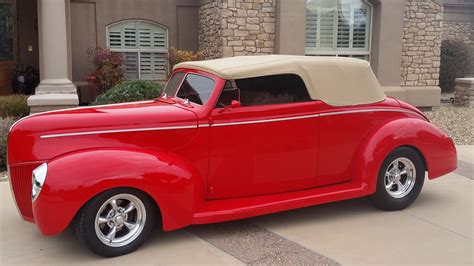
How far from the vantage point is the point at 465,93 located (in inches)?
575

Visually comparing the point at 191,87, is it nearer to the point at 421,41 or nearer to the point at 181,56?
the point at 181,56

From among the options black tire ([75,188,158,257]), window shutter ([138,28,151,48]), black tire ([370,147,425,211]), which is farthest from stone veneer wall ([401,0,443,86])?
black tire ([75,188,158,257])

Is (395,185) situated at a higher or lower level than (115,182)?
lower

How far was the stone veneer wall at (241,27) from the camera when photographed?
38.5 feet

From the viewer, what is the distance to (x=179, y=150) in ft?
15.0

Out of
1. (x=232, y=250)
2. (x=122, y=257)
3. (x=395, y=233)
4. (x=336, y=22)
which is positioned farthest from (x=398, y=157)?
(x=336, y=22)

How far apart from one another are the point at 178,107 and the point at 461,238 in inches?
118

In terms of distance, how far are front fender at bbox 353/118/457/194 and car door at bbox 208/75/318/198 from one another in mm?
572

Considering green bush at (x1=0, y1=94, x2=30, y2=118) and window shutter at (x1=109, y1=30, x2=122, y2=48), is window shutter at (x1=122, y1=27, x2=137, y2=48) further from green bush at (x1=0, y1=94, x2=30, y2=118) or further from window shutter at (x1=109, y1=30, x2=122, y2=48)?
green bush at (x1=0, y1=94, x2=30, y2=118)

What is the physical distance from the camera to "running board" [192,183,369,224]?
179 inches

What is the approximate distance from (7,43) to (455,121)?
38.5ft

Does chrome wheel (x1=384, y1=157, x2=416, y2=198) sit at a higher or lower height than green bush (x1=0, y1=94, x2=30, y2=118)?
lower

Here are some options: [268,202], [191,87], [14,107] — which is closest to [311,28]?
[14,107]

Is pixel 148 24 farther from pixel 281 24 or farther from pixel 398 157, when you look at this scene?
pixel 398 157
